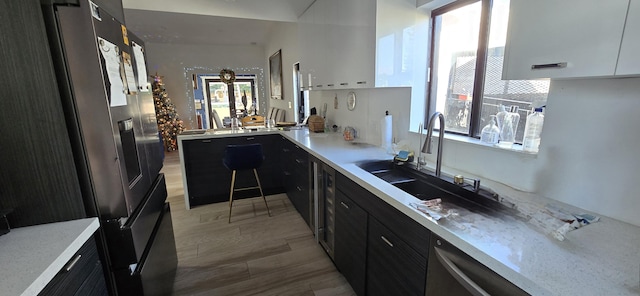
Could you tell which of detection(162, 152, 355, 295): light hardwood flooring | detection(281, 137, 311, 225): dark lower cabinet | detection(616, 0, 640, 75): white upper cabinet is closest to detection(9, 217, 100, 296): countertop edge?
detection(162, 152, 355, 295): light hardwood flooring

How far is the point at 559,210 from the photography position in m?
1.13

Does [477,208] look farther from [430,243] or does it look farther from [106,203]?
[106,203]

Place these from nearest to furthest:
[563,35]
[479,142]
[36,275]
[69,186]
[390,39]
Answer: [36,275], [563,35], [69,186], [479,142], [390,39]

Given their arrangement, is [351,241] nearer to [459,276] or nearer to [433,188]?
[433,188]

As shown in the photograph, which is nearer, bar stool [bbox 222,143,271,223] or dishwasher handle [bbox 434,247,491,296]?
dishwasher handle [bbox 434,247,491,296]

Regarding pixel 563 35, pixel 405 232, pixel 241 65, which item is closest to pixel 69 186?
pixel 405 232

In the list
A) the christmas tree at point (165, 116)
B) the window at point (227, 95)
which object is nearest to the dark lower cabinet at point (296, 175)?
the christmas tree at point (165, 116)

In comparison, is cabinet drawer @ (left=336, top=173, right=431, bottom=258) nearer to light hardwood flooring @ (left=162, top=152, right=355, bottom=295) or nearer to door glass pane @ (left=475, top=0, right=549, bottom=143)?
light hardwood flooring @ (left=162, top=152, right=355, bottom=295)

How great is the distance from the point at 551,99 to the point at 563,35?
0.41 m

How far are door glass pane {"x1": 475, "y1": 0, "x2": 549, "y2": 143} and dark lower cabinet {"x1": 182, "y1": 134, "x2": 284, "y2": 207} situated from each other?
243 centimetres

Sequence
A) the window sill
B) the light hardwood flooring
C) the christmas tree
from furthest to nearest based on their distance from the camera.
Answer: the christmas tree → the light hardwood flooring → the window sill

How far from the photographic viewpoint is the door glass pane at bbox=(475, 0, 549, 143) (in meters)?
1.44

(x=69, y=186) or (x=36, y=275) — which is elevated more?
(x=69, y=186)

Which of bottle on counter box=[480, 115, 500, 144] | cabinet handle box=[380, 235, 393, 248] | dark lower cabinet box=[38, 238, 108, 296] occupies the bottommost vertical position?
cabinet handle box=[380, 235, 393, 248]
